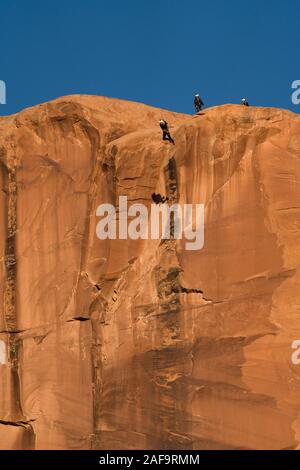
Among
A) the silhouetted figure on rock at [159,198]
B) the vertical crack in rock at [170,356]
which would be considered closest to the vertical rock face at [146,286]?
the vertical crack in rock at [170,356]

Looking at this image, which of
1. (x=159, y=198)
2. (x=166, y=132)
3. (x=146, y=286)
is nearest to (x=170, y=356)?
(x=146, y=286)

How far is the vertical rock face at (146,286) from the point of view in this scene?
36812mm

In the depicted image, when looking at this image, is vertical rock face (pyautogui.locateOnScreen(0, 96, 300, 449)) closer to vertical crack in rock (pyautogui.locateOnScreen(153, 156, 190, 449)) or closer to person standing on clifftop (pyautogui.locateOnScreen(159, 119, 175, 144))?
vertical crack in rock (pyautogui.locateOnScreen(153, 156, 190, 449))

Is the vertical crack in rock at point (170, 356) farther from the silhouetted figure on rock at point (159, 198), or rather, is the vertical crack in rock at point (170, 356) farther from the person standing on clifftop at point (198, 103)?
the person standing on clifftop at point (198, 103)

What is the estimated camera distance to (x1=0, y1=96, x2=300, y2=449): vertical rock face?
36.8 m

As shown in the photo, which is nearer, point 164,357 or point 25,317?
point 164,357

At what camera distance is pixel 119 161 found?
3966cm

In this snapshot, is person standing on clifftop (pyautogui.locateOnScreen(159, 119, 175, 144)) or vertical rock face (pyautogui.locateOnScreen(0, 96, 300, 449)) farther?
person standing on clifftop (pyautogui.locateOnScreen(159, 119, 175, 144))

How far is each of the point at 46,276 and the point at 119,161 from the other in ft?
14.3

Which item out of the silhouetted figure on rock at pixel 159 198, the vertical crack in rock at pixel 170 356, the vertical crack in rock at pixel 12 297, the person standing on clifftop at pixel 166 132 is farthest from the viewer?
the vertical crack in rock at pixel 12 297

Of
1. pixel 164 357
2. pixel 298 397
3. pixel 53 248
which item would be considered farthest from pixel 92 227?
pixel 298 397

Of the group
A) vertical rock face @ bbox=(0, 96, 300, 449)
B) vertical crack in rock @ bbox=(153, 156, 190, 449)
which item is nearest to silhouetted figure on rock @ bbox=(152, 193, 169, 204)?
vertical rock face @ bbox=(0, 96, 300, 449)

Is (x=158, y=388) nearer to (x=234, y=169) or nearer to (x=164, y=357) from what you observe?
(x=164, y=357)

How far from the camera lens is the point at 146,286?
38.5 m
